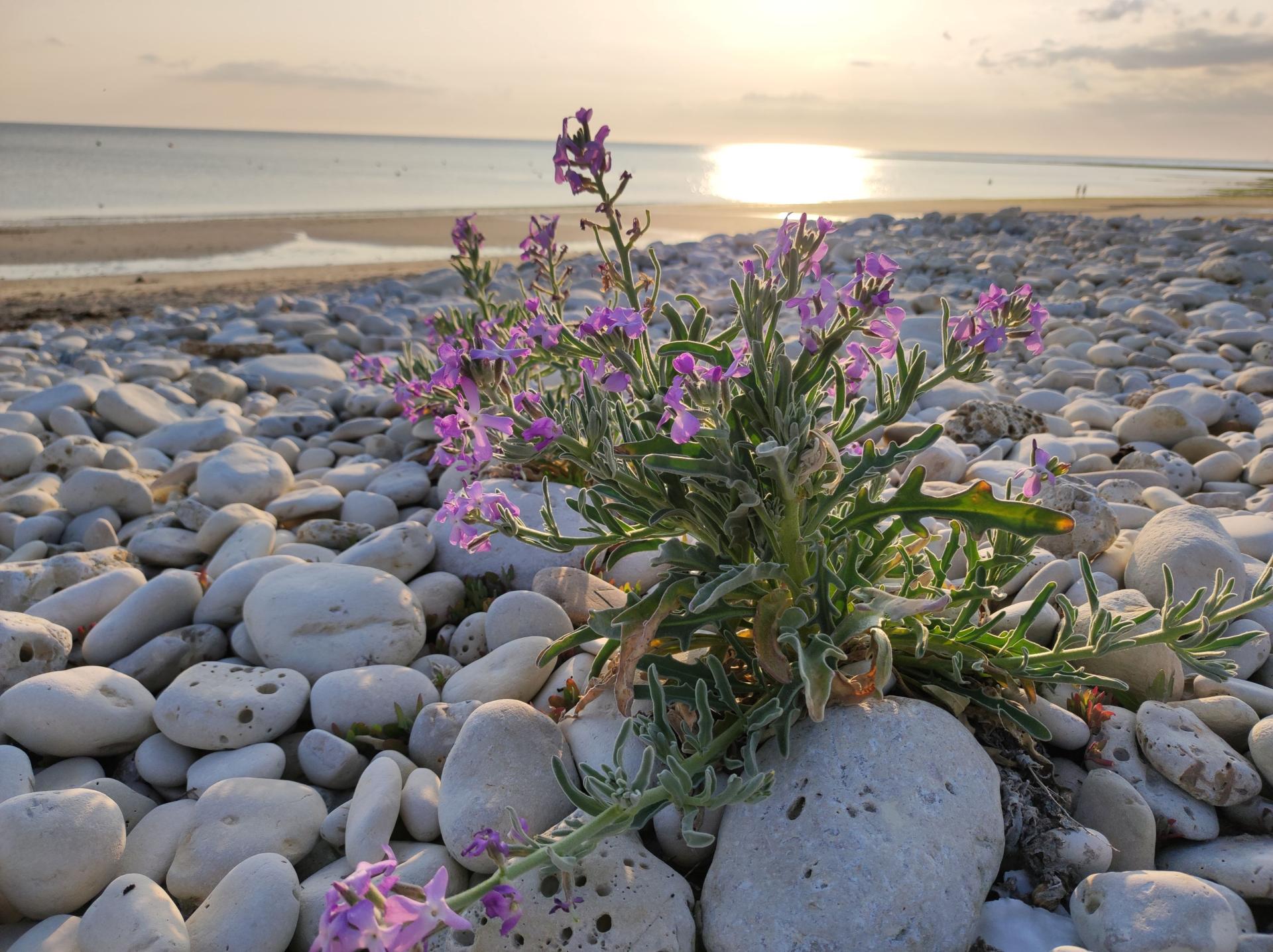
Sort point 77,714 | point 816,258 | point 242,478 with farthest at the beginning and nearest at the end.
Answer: point 242,478 < point 77,714 < point 816,258

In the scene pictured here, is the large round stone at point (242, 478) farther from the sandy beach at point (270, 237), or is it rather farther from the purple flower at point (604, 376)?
the sandy beach at point (270, 237)

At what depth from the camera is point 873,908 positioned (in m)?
1.84

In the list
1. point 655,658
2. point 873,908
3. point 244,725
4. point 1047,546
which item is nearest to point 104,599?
point 244,725

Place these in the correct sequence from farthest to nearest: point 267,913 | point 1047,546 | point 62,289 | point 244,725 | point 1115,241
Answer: point 1115,241 → point 62,289 → point 1047,546 → point 244,725 → point 267,913

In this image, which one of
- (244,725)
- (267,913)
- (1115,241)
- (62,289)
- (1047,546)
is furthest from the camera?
(1115,241)

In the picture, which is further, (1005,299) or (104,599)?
(104,599)

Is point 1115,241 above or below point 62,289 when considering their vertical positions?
above

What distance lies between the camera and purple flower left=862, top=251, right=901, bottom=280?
183 centimetres

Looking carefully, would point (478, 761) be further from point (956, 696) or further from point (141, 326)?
point (141, 326)

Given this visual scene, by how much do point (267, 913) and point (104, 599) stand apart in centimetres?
189

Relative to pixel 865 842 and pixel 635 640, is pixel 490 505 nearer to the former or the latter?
pixel 635 640

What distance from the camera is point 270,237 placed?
19969 mm

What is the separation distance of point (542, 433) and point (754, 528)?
607 mm

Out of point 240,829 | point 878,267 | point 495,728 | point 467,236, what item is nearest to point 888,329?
point 878,267
